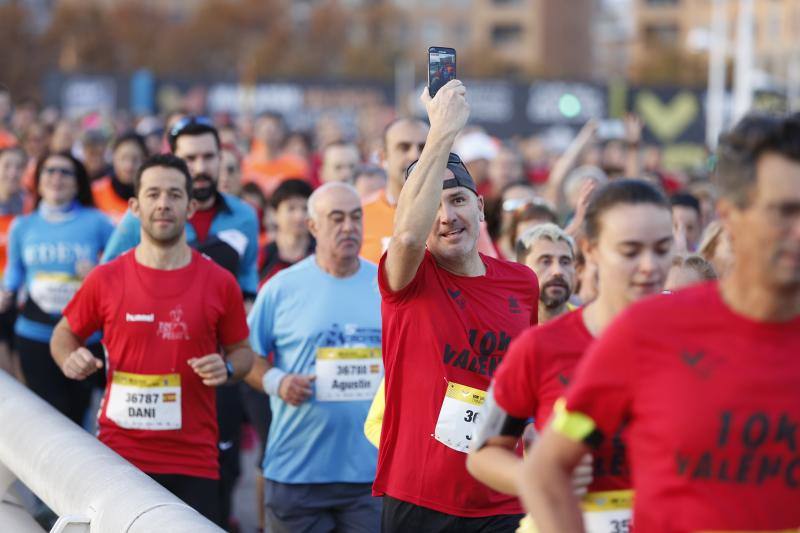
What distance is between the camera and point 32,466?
491cm

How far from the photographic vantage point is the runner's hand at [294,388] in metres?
6.16

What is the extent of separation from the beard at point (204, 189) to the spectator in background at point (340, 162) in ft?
7.68

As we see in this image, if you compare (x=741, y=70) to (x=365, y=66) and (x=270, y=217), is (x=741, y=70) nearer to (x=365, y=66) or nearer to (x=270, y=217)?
(x=270, y=217)

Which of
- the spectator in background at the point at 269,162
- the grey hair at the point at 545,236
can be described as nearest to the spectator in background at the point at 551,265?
the grey hair at the point at 545,236

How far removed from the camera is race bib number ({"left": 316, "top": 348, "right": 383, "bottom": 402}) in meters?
6.27

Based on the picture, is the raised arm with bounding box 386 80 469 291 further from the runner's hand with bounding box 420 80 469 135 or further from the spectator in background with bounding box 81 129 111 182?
the spectator in background with bounding box 81 129 111 182

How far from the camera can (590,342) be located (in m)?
3.47

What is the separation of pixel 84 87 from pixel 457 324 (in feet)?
108

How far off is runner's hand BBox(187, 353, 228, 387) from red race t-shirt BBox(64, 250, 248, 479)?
129mm

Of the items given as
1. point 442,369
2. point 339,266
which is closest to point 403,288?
point 442,369

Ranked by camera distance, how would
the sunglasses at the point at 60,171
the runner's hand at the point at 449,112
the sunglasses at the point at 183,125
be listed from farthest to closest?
the sunglasses at the point at 60,171 < the sunglasses at the point at 183,125 < the runner's hand at the point at 449,112

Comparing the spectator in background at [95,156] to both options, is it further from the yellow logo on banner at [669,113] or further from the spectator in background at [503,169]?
the yellow logo on banner at [669,113]

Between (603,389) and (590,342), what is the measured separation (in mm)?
629

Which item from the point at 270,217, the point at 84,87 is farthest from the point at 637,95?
the point at 270,217
